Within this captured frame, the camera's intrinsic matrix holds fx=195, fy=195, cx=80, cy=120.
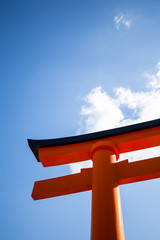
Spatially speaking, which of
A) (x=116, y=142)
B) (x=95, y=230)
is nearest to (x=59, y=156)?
(x=116, y=142)

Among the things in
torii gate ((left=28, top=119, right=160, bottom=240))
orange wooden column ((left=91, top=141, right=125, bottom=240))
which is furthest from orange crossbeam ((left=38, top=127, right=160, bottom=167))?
orange wooden column ((left=91, top=141, right=125, bottom=240))

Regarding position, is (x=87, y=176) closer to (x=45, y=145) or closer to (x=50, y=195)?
(x=50, y=195)

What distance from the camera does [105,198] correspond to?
2445mm

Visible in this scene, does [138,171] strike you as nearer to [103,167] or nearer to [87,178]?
[103,167]

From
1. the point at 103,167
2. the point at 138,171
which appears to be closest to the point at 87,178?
the point at 103,167

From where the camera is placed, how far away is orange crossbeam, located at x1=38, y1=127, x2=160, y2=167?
3.39m

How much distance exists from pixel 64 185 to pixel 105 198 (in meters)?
0.83

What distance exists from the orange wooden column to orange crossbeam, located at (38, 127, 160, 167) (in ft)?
0.92

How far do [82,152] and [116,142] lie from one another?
0.64 meters

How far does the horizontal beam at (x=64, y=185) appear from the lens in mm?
2961

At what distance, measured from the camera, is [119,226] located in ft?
7.27

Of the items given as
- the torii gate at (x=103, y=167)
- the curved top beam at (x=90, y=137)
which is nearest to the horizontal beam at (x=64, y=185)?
the torii gate at (x=103, y=167)

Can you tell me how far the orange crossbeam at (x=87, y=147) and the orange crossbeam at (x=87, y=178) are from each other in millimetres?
489

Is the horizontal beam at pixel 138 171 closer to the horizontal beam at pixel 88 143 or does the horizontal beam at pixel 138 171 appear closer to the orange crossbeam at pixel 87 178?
the orange crossbeam at pixel 87 178
